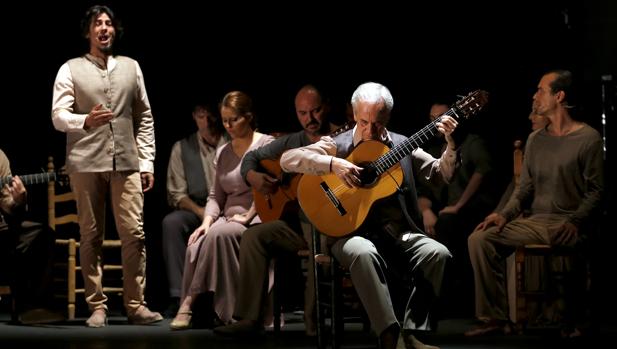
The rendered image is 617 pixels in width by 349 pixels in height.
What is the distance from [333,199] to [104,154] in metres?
1.59

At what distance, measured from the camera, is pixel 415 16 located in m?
7.15

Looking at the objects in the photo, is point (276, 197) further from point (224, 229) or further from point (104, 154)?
point (104, 154)

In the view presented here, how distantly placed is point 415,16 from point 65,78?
250 cm

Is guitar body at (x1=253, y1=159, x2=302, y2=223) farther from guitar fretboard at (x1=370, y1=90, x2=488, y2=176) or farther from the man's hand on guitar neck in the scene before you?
guitar fretboard at (x1=370, y1=90, x2=488, y2=176)

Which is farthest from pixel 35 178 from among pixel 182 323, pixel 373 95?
pixel 373 95

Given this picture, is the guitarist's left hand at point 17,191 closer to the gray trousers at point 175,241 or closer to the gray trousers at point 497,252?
the gray trousers at point 175,241

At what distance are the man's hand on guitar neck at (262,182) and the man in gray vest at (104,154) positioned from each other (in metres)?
0.67

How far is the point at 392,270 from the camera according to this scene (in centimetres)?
454

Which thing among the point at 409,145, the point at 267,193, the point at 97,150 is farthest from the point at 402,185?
the point at 97,150

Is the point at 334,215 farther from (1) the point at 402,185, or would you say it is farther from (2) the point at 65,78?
(2) the point at 65,78

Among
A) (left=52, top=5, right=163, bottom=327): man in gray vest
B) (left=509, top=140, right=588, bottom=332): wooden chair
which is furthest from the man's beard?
(left=509, top=140, right=588, bottom=332): wooden chair

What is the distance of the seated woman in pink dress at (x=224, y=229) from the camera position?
18.7ft

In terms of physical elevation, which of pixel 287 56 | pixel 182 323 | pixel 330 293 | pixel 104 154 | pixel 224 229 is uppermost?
pixel 287 56

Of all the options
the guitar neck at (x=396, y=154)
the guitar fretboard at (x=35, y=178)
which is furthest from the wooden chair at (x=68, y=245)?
the guitar neck at (x=396, y=154)
